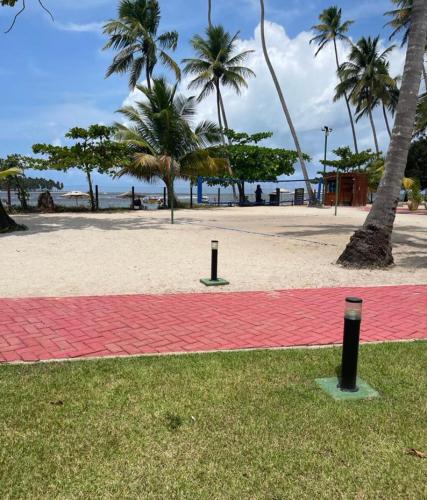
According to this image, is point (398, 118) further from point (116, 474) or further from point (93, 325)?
point (116, 474)

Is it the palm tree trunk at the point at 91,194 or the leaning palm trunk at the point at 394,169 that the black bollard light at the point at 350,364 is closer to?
the leaning palm trunk at the point at 394,169

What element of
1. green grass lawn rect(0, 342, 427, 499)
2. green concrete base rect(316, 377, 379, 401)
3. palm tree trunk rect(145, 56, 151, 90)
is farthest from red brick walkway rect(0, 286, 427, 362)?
palm tree trunk rect(145, 56, 151, 90)

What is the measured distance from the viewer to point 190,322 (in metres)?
5.41

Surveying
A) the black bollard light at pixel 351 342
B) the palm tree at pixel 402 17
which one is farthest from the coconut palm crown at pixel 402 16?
the black bollard light at pixel 351 342

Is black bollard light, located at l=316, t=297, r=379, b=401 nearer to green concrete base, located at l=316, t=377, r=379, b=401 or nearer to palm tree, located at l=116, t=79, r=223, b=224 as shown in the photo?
green concrete base, located at l=316, t=377, r=379, b=401

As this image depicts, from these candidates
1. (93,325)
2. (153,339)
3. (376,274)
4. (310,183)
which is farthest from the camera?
(310,183)

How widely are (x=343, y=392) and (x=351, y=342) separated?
0.43m

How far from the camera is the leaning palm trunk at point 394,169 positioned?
8703mm

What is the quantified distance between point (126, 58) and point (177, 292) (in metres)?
27.8

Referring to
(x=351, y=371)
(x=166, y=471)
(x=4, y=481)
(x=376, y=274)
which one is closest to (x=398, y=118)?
(x=376, y=274)

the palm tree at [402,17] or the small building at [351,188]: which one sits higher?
the palm tree at [402,17]

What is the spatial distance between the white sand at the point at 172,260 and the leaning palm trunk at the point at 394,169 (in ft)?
1.38

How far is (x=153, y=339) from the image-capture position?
482 cm

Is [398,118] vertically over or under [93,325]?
over
